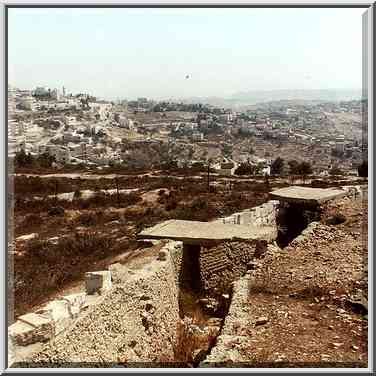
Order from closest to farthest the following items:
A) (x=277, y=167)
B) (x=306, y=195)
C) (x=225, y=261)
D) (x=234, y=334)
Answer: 1. (x=234, y=334)
2. (x=225, y=261)
3. (x=306, y=195)
4. (x=277, y=167)

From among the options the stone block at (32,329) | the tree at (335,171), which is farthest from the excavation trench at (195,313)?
the tree at (335,171)

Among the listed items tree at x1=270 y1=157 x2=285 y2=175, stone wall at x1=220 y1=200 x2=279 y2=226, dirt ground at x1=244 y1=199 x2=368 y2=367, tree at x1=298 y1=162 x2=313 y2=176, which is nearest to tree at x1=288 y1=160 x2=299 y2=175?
tree at x1=298 y1=162 x2=313 y2=176

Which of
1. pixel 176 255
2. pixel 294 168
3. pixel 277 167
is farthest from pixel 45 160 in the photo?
pixel 176 255

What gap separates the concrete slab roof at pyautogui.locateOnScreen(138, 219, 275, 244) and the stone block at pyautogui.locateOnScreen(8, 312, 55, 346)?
509cm

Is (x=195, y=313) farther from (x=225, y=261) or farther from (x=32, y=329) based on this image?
(x=32, y=329)

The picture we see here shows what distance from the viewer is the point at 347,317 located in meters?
6.84

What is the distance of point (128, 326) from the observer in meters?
6.77

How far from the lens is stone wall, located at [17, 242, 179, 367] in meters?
5.41

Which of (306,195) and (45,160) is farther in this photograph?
(45,160)

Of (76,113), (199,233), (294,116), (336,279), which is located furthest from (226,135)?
(336,279)

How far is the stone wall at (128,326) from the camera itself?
5410mm

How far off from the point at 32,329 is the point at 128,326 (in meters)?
1.69

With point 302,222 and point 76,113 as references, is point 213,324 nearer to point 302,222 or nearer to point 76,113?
point 302,222

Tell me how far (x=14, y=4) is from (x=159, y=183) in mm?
21286
